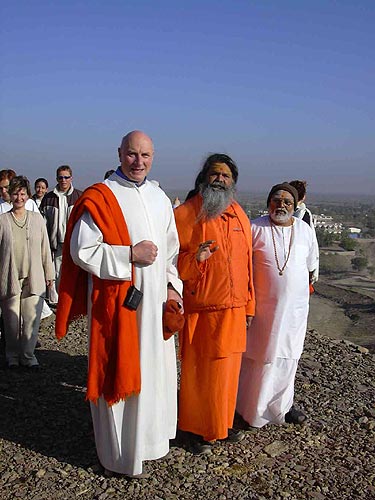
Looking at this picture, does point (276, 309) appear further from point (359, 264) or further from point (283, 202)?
point (359, 264)

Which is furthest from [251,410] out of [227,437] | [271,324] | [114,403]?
[114,403]

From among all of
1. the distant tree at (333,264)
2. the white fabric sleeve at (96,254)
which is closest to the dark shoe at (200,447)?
the white fabric sleeve at (96,254)

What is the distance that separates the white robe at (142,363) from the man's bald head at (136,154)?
0.08 metres

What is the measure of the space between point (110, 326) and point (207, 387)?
949mm

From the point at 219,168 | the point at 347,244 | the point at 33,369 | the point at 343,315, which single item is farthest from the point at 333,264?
the point at 219,168

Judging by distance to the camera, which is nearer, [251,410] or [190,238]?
[190,238]

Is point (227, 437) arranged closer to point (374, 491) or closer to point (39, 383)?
point (374, 491)

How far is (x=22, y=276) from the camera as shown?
5.79m

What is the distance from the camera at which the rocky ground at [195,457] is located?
12.4 feet

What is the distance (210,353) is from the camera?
4.12 meters

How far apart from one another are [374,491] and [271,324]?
135 centimetres

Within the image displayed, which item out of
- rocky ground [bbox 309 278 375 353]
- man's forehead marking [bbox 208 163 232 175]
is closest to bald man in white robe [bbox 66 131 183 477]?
man's forehead marking [bbox 208 163 232 175]

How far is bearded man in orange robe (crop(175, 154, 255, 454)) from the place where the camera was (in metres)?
4.12

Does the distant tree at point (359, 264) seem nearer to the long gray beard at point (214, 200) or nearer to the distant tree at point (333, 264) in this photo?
the distant tree at point (333, 264)
